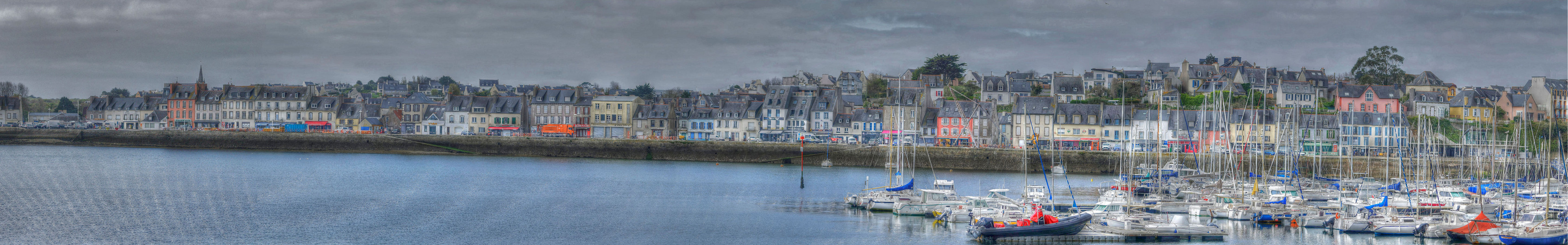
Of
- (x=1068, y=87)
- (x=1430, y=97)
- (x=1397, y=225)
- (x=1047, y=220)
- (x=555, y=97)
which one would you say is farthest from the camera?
(x=1068, y=87)

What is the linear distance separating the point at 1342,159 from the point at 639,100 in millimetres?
41088

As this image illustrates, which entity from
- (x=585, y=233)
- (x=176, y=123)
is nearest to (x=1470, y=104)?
(x=585, y=233)

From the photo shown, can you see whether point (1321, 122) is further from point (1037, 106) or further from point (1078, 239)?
point (1078, 239)

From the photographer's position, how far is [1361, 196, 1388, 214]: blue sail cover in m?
33.4

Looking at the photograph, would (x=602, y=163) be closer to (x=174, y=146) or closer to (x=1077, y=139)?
(x=1077, y=139)

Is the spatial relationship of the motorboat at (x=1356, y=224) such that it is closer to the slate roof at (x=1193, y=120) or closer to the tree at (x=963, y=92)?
the slate roof at (x=1193, y=120)

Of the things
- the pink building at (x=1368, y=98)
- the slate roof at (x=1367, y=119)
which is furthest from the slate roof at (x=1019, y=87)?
the slate roof at (x=1367, y=119)

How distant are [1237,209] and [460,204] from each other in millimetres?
23248

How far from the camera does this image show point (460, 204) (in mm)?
38812

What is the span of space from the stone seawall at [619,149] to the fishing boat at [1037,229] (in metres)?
25.2

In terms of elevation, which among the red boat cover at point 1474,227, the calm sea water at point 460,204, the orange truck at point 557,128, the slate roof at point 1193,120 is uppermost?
the slate roof at point 1193,120

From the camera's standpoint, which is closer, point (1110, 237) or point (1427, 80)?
point (1110, 237)

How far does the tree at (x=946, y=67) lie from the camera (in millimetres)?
98562

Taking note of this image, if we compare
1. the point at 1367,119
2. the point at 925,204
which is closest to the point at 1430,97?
the point at 1367,119
